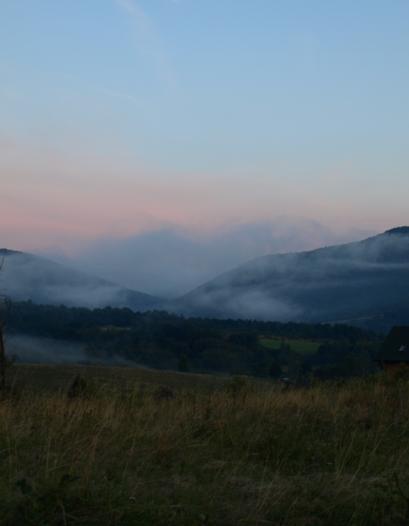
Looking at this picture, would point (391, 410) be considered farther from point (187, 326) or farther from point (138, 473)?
point (187, 326)

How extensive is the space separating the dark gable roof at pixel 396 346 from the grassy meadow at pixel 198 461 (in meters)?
37.8

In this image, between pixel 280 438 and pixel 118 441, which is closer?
pixel 118 441

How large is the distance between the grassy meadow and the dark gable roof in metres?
37.8

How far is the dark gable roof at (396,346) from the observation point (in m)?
46.1

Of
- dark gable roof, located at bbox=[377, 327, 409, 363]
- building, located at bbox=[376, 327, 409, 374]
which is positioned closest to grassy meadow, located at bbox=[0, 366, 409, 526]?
building, located at bbox=[376, 327, 409, 374]

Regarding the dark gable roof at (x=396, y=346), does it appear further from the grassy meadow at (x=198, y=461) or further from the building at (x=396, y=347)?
the grassy meadow at (x=198, y=461)

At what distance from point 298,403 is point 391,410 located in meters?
1.23

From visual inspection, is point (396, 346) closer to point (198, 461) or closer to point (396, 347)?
point (396, 347)

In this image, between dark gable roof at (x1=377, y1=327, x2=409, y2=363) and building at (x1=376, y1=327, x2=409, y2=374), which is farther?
dark gable roof at (x1=377, y1=327, x2=409, y2=363)

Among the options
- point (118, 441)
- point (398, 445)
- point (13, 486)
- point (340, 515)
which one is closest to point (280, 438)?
point (398, 445)

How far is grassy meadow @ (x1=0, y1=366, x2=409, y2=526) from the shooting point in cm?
463

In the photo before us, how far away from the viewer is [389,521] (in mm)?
4973

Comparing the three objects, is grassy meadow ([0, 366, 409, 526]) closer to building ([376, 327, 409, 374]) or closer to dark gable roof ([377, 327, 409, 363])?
building ([376, 327, 409, 374])

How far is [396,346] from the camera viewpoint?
47375 millimetres
